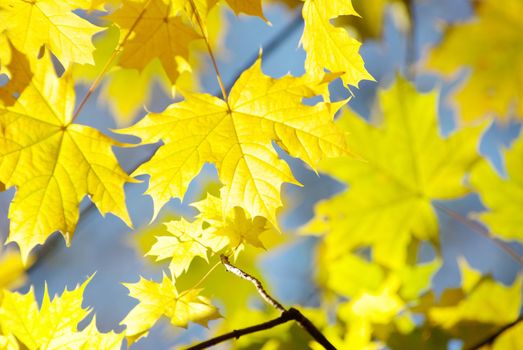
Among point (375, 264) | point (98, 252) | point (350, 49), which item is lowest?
point (98, 252)

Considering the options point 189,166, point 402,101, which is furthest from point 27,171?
point 402,101

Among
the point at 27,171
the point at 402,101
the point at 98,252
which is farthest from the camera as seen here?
the point at 98,252

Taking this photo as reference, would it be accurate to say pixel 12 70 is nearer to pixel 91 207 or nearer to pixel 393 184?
pixel 91 207

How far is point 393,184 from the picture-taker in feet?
4.89

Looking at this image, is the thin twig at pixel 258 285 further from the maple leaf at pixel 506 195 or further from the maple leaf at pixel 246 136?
the maple leaf at pixel 506 195

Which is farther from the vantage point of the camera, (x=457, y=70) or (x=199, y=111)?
(x=457, y=70)

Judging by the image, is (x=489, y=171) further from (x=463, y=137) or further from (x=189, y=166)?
(x=189, y=166)

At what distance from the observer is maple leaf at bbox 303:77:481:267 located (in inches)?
57.6

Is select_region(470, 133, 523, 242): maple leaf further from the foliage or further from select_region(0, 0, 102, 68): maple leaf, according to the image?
select_region(0, 0, 102, 68): maple leaf

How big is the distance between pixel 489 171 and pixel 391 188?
0.23 meters

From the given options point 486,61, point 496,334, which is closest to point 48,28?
point 496,334

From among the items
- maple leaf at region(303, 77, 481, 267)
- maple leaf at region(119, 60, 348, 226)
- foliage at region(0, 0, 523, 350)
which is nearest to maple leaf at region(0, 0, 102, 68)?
foliage at region(0, 0, 523, 350)

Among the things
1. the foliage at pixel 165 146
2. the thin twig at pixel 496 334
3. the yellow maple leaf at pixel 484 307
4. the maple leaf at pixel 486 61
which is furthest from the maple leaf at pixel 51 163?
the maple leaf at pixel 486 61

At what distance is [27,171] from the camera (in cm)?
87
